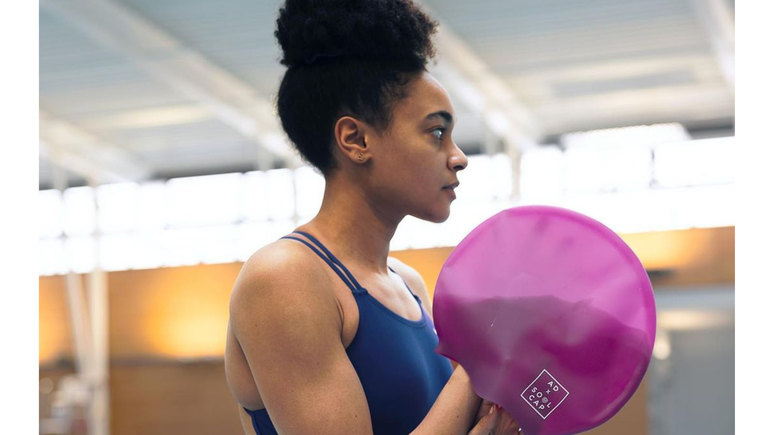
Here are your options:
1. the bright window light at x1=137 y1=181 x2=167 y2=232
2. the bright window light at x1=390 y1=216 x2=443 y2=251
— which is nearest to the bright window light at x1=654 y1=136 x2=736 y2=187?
the bright window light at x1=390 y1=216 x2=443 y2=251

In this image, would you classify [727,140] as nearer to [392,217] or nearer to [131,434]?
[131,434]

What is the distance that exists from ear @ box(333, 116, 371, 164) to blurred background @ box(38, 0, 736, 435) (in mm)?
8704

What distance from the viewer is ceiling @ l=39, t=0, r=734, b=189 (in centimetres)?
1025

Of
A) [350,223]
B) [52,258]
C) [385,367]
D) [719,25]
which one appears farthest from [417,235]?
[385,367]

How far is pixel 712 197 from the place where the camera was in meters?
13.5

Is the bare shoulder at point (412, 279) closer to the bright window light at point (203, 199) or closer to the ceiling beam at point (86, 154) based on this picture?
the ceiling beam at point (86, 154)

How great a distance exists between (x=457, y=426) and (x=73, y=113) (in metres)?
12.7

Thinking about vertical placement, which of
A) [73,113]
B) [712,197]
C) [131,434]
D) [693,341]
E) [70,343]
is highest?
[73,113]

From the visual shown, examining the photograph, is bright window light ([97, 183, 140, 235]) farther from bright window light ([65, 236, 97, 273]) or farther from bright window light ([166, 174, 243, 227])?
bright window light ([166, 174, 243, 227])

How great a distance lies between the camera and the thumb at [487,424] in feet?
4.40

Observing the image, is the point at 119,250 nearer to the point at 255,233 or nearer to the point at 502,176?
the point at 255,233

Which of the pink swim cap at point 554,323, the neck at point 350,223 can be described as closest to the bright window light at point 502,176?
the neck at point 350,223

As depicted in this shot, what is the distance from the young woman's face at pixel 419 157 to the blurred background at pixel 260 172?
8.73m
